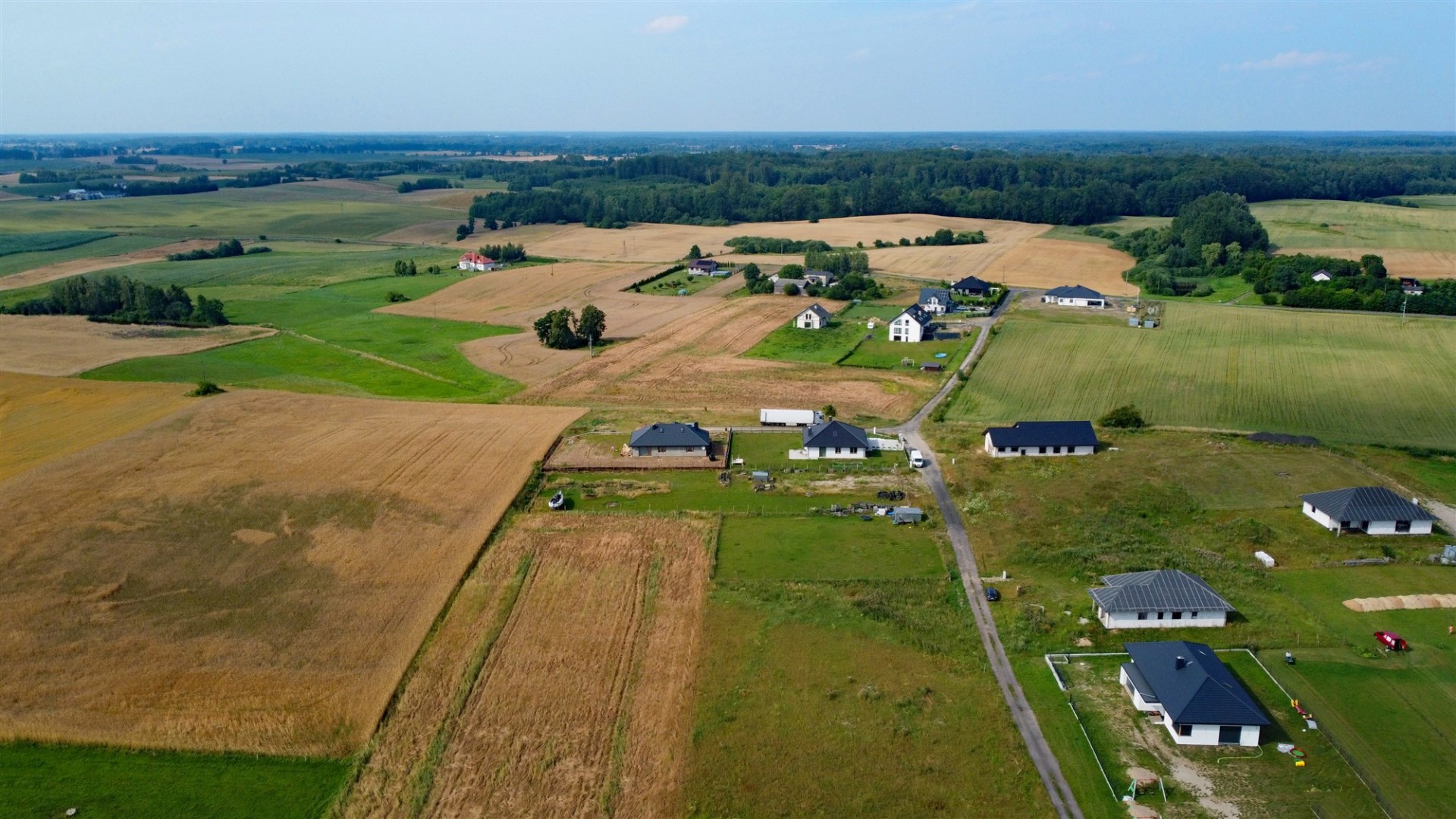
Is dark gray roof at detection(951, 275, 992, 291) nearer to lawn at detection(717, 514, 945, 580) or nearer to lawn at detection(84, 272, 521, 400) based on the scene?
lawn at detection(84, 272, 521, 400)

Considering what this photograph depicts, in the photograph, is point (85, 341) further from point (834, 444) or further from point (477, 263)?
point (834, 444)

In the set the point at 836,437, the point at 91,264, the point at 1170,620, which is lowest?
the point at 1170,620

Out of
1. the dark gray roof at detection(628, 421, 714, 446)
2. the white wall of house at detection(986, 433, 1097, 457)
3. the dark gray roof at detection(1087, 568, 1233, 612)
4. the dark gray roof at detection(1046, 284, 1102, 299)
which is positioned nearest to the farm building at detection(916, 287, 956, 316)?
the dark gray roof at detection(1046, 284, 1102, 299)

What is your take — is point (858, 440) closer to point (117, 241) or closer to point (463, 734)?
point (463, 734)

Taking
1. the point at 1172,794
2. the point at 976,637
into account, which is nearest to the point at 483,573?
the point at 976,637

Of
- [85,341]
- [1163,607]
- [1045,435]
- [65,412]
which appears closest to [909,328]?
[1045,435]

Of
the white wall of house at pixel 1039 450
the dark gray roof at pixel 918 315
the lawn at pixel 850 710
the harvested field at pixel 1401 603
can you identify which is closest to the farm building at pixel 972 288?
the dark gray roof at pixel 918 315
